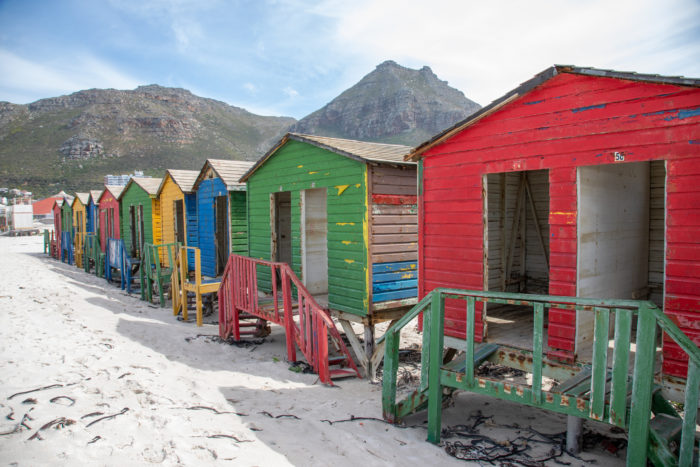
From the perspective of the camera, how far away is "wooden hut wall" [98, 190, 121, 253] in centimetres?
2050

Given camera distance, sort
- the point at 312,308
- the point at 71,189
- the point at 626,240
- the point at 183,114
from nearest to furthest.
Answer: the point at 626,240 < the point at 312,308 < the point at 71,189 < the point at 183,114

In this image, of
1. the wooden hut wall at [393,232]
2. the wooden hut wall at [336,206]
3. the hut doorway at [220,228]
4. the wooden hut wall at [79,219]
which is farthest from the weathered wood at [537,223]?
the wooden hut wall at [79,219]

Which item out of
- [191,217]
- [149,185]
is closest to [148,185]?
[149,185]

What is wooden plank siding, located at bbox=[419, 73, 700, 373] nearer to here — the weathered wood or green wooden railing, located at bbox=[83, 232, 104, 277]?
the weathered wood

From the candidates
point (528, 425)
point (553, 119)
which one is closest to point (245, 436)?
point (528, 425)

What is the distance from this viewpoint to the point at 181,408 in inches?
210

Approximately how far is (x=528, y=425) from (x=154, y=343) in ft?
22.8

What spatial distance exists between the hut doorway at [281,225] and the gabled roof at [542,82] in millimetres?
4700

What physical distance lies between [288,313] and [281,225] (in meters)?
4.17

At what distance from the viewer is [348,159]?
8.35 meters

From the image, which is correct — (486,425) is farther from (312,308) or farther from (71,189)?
(71,189)

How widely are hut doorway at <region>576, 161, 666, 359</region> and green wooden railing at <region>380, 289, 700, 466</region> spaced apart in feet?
3.73

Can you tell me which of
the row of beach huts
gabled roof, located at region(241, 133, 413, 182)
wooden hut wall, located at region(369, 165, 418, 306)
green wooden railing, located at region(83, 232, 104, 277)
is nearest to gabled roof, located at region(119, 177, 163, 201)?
green wooden railing, located at region(83, 232, 104, 277)

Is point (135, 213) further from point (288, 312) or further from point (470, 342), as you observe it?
point (470, 342)
